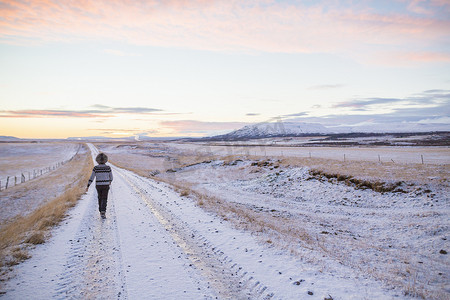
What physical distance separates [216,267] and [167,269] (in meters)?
1.19

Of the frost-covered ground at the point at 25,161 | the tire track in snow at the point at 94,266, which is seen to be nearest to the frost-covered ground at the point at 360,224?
the tire track in snow at the point at 94,266

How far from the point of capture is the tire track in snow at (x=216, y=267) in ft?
15.9

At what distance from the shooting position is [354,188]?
17375 millimetres

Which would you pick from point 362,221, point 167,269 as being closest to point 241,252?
point 167,269

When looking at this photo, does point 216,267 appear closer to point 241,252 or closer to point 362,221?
point 241,252

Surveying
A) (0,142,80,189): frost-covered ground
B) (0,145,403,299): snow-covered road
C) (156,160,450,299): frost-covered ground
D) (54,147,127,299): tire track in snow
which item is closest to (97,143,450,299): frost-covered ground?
(156,160,450,299): frost-covered ground

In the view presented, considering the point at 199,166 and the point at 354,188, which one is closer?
the point at 354,188

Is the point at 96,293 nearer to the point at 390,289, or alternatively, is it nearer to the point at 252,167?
the point at 390,289

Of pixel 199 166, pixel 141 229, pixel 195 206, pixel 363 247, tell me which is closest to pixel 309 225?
pixel 363 247

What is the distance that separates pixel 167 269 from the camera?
5.70 m

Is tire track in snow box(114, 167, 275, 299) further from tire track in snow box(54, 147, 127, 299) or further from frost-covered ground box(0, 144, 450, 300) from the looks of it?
tire track in snow box(54, 147, 127, 299)

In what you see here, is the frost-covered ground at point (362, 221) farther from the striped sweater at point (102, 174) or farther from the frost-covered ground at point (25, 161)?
the frost-covered ground at point (25, 161)

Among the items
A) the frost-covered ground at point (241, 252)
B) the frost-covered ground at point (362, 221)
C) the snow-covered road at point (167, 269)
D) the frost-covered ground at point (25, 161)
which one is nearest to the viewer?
the snow-covered road at point (167, 269)

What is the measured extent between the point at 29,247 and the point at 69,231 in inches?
55.0
